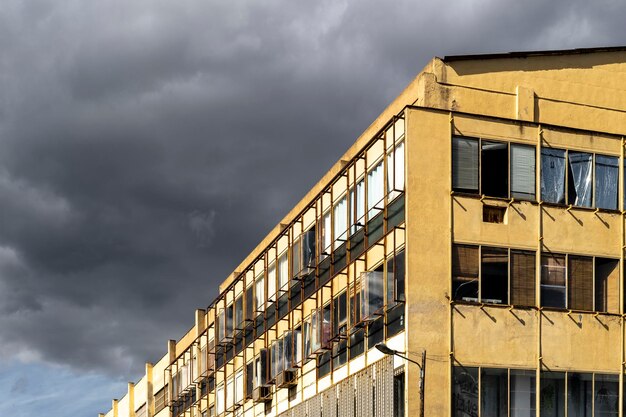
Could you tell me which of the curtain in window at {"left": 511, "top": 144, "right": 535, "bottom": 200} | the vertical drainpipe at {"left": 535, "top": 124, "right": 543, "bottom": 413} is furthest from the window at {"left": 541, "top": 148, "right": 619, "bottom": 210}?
the curtain in window at {"left": 511, "top": 144, "right": 535, "bottom": 200}

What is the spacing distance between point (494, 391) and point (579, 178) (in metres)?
8.96

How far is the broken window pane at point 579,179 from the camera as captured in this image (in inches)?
1863

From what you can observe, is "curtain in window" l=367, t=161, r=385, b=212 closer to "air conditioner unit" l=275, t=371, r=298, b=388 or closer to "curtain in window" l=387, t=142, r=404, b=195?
"curtain in window" l=387, t=142, r=404, b=195

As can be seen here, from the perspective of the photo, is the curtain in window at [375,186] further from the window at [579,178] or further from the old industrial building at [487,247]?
the window at [579,178]

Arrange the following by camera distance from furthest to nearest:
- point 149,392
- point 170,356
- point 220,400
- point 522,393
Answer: point 149,392 → point 170,356 → point 220,400 → point 522,393

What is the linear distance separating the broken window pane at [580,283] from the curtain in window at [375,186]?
752 cm

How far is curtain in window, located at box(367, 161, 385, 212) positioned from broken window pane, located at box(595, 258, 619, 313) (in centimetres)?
850

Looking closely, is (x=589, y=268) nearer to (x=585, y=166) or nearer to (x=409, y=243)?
(x=585, y=166)

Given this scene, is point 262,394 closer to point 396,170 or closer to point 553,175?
point 396,170

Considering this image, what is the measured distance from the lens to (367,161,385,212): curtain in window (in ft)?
158

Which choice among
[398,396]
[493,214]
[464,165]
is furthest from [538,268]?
[398,396]

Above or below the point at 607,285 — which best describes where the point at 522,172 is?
above

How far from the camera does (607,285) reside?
46938 millimetres

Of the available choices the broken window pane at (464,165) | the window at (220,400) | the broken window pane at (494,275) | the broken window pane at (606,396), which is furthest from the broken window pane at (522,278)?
the window at (220,400)
